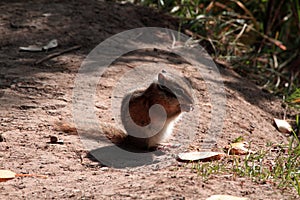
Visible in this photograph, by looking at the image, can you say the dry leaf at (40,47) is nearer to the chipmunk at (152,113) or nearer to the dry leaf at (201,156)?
the chipmunk at (152,113)

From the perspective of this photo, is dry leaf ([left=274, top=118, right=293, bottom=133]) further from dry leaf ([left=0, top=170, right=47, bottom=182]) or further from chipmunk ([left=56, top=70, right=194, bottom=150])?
dry leaf ([left=0, top=170, right=47, bottom=182])

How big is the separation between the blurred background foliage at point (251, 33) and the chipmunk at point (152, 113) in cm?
242

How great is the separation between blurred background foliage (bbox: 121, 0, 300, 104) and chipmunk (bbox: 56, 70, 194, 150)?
2422 millimetres

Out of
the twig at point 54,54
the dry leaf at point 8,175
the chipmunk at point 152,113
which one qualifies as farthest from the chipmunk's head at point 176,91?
the twig at point 54,54

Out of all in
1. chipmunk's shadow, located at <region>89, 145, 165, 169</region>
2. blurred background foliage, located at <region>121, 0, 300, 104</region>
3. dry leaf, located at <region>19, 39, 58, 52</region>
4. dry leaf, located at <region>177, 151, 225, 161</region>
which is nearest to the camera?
dry leaf, located at <region>177, 151, 225, 161</region>

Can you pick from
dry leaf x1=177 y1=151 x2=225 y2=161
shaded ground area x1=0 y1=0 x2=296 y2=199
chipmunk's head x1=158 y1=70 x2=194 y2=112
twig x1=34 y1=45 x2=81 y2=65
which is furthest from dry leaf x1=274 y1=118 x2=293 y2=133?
twig x1=34 y1=45 x2=81 y2=65

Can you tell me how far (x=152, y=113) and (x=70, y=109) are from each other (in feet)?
2.75

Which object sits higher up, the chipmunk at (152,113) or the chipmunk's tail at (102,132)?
the chipmunk at (152,113)

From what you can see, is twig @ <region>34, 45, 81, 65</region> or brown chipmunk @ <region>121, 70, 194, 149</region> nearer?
brown chipmunk @ <region>121, 70, 194, 149</region>

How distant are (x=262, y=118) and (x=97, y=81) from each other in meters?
1.64

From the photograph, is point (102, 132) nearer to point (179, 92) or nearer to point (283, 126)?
point (179, 92)

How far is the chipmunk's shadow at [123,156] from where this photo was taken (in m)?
3.85

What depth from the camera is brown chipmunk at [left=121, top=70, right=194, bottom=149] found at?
4.15m

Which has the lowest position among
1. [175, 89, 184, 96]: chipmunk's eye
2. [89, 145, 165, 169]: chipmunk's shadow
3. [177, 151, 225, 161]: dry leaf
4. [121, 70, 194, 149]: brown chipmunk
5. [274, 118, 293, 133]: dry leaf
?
[274, 118, 293, 133]: dry leaf
